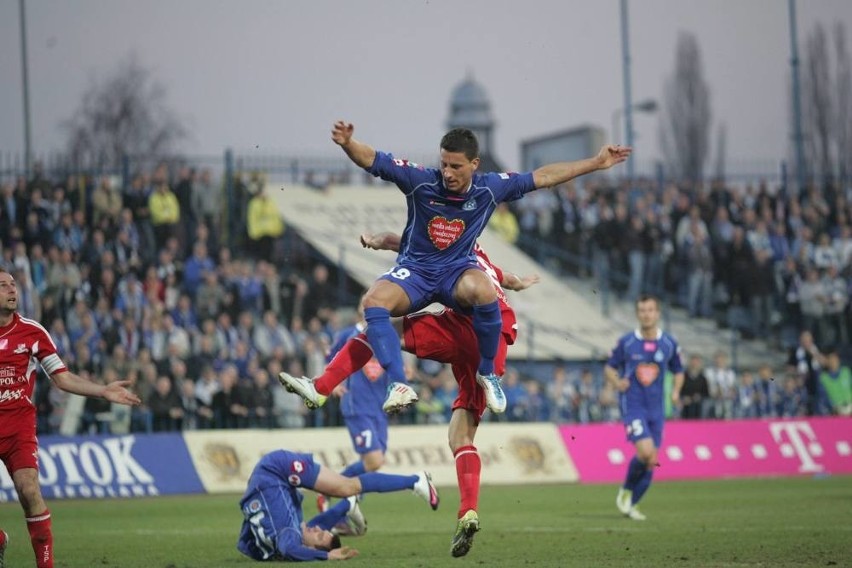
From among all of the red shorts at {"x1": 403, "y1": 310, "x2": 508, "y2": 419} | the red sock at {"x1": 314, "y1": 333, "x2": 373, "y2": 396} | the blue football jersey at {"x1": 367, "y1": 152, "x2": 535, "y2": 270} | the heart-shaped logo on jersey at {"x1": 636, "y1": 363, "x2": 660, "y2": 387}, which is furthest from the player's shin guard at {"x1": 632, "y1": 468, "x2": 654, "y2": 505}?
the blue football jersey at {"x1": 367, "y1": 152, "x2": 535, "y2": 270}

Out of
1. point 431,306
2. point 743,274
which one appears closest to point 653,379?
point 431,306

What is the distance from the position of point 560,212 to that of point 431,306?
20998 millimetres

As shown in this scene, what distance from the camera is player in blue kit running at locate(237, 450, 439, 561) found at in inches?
496

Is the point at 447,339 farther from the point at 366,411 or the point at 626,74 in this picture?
the point at 626,74

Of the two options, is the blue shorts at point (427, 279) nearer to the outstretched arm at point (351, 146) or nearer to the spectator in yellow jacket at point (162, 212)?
the outstretched arm at point (351, 146)

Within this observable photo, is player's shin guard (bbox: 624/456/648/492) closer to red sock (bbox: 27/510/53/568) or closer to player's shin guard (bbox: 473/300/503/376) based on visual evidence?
player's shin guard (bbox: 473/300/503/376)

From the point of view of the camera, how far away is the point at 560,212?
32.7 meters

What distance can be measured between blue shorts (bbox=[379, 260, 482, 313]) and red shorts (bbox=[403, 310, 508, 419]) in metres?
0.46

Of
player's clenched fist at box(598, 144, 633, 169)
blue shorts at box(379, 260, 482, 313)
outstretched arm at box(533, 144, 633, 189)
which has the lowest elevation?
blue shorts at box(379, 260, 482, 313)

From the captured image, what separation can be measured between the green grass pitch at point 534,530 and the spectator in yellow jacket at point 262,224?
7.63 meters

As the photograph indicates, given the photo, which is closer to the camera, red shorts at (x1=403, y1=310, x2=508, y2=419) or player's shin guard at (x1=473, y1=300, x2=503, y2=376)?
player's shin guard at (x1=473, y1=300, x2=503, y2=376)

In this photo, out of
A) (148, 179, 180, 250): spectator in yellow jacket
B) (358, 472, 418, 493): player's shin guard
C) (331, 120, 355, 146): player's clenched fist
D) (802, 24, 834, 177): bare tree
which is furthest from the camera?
(802, 24, 834, 177): bare tree

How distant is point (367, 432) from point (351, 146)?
694cm

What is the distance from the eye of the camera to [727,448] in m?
26.0
